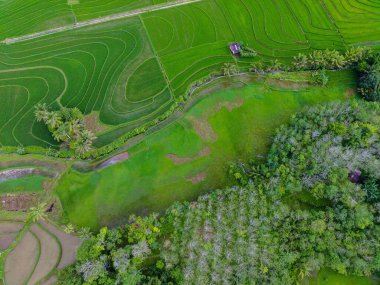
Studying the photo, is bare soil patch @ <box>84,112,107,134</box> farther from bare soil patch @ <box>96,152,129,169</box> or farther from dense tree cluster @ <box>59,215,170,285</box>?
dense tree cluster @ <box>59,215,170,285</box>

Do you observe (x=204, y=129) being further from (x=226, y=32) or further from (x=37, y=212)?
(x=37, y=212)

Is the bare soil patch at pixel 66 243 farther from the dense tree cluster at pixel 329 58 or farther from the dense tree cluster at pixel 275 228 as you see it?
the dense tree cluster at pixel 329 58

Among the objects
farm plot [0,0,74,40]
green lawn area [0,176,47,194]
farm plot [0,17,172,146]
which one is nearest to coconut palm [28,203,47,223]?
green lawn area [0,176,47,194]

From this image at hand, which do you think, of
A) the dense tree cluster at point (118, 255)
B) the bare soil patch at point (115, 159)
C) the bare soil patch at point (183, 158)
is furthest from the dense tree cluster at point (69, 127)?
the dense tree cluster at point (118, 255)

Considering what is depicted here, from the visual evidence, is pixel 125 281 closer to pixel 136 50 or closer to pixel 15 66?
pixel 136 50

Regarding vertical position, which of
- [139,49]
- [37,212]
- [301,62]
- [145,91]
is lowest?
[37,212]

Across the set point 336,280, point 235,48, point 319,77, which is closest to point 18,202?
point 235,48
